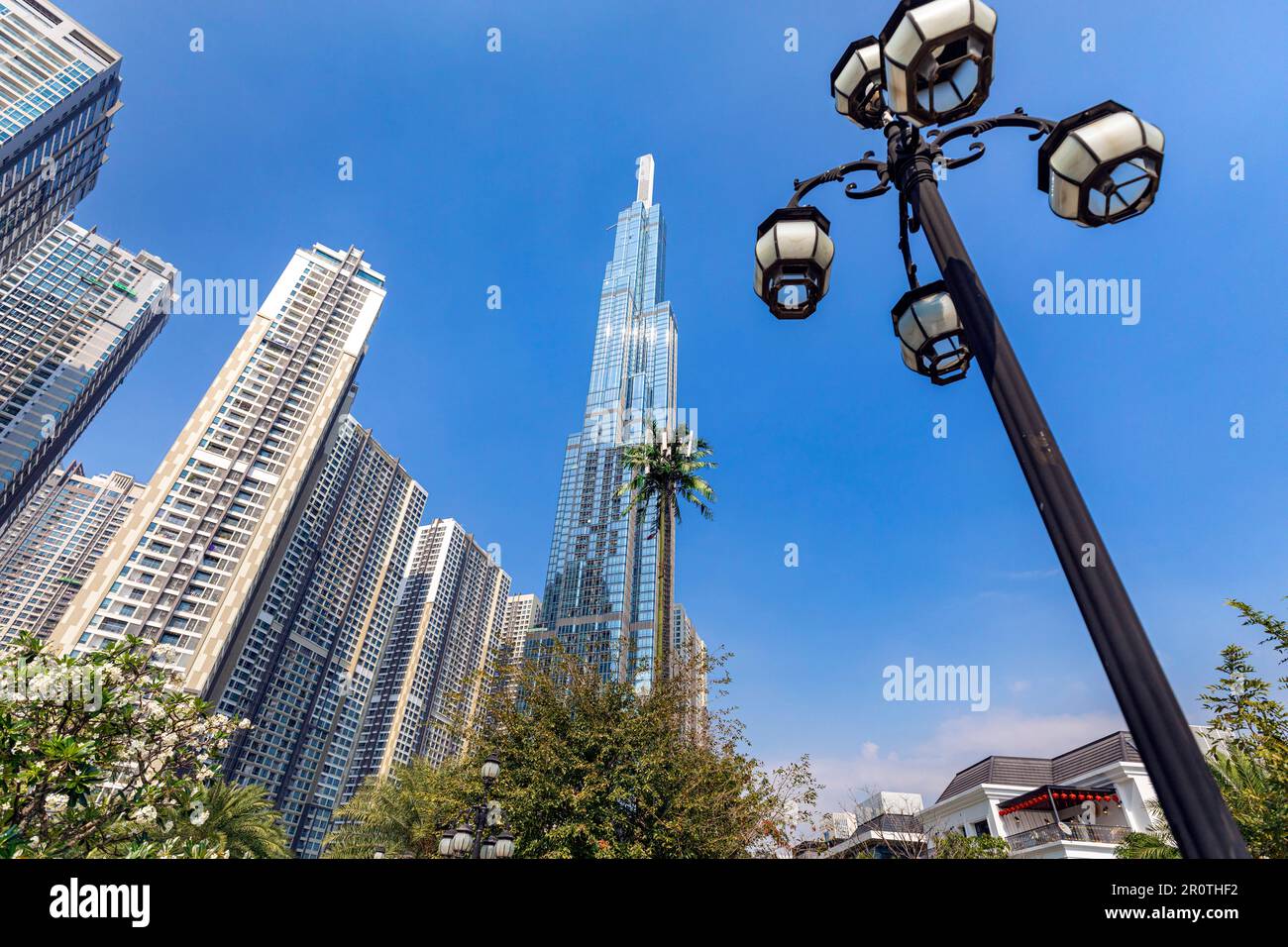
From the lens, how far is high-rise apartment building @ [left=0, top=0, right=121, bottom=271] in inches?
2918

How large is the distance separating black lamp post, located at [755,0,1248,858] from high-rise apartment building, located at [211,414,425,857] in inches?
3644

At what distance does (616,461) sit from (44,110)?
3879 inches

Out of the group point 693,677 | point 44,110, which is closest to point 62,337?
point 44,110

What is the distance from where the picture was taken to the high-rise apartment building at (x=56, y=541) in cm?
12525

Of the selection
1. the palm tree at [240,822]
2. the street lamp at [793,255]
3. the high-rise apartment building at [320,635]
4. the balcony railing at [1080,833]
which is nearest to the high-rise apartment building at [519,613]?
the high-rise apartment building at [320,635]

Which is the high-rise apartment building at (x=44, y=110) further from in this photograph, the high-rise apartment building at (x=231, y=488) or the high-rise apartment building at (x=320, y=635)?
the high-rise apartment building at (x=320, y=635)

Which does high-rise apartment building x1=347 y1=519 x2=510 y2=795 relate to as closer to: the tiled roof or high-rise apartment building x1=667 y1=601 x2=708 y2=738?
the tiled roof

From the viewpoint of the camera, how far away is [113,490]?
481ft

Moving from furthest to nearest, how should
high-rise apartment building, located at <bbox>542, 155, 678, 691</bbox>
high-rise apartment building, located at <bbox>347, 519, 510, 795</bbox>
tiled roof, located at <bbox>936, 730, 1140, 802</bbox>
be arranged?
high-rise apartment building, located at <bbox>347, 519, 510, 795</bbox> < high-rise apartment building, located at <bbox>542, 155, 678, 691</bbox> < tiled roof, located at <bbox>936, 730, 1140, 802</bbox>

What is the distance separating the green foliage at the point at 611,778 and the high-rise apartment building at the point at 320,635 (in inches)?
3005

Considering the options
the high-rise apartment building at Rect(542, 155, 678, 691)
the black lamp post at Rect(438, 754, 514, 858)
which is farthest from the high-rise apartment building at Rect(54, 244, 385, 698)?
the black lamp post at Rect(438, 754, 514, 858)

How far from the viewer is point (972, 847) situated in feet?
83.3
